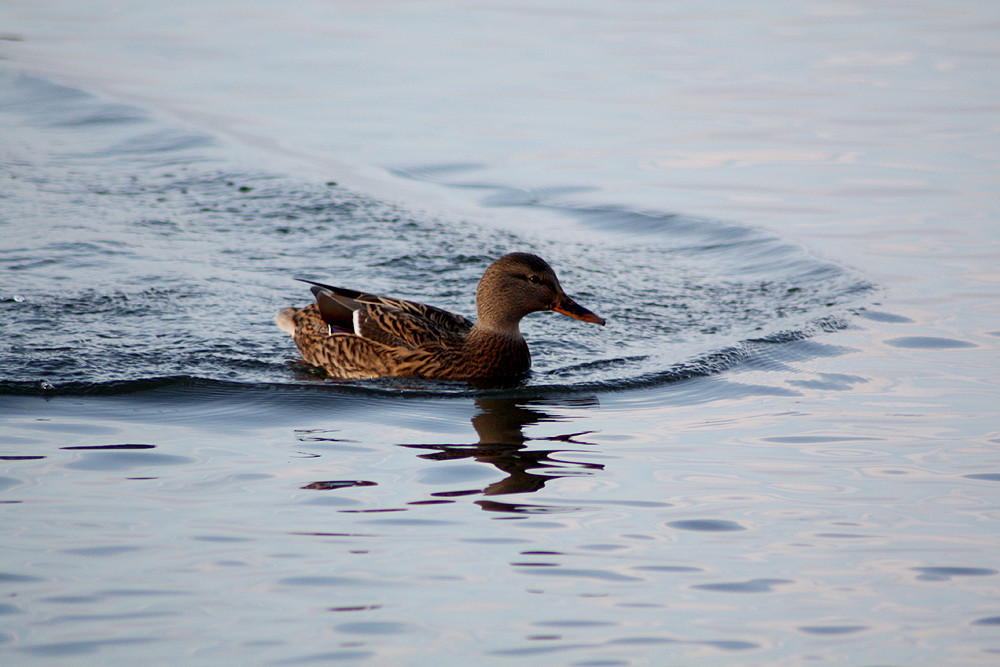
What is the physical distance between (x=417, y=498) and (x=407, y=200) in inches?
308

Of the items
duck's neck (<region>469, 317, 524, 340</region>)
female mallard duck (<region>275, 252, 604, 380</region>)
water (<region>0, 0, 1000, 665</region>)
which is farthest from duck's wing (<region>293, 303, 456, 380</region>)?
water (<region>0, 0, 1000, 665</region>)

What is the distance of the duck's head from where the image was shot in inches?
372

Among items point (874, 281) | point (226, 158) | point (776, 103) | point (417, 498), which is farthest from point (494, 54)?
point (417, 498)

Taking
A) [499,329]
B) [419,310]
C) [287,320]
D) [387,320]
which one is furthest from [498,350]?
[287,320]

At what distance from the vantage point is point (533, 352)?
1058 cm

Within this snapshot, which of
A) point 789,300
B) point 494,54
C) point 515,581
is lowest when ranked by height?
point 515,581

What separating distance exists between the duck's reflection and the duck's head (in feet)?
3.32

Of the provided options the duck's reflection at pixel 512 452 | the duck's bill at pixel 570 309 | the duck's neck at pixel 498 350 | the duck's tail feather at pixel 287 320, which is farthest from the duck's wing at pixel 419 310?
the duck's reflection at pixel 512 452

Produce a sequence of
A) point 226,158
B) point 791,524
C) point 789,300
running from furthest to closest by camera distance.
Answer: point 226,158 < point 789,300 < point 791,524

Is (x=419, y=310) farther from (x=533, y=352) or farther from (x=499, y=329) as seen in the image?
(x=533, y=352)

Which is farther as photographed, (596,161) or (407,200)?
(596,161)

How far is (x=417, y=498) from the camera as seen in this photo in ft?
21.8

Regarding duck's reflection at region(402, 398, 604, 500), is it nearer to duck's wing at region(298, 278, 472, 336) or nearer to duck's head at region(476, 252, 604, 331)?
duck's head at region(476, 252, 604, 331)

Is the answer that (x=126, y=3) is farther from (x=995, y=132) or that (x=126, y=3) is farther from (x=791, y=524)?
(x=791, y=524)
